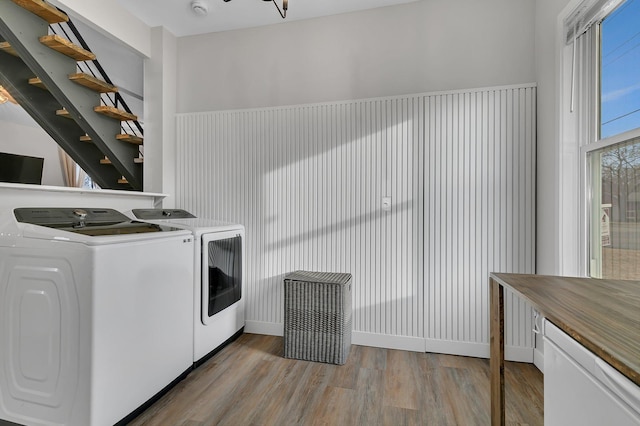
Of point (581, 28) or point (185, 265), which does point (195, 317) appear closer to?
point (185, 265)

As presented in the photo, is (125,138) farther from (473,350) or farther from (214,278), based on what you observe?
(473,350)

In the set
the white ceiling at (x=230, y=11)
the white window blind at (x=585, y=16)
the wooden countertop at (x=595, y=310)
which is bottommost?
the wooden countertop at (x=595, y=310)

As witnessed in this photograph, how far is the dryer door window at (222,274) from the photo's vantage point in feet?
6.97

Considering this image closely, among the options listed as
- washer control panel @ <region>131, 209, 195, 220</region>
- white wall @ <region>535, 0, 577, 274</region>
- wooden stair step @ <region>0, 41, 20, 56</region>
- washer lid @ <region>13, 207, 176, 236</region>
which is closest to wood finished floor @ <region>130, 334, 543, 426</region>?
white wall @ <region>535, 0, 577, 274</region>

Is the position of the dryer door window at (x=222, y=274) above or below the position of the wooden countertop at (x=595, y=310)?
below

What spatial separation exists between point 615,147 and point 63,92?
12.0 feet

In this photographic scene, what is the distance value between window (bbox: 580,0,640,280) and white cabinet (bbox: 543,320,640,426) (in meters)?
0.93

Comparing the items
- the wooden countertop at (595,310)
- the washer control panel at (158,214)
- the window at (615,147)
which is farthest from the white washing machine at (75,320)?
the window at (615,147)

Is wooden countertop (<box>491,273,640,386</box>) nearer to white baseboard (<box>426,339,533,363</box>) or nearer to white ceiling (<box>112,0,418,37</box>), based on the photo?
white baseboard (<box>426,339,533,363</box>)

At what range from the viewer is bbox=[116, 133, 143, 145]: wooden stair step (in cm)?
290

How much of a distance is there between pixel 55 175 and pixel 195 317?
2.52m

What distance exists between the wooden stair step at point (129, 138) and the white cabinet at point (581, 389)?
334 centimetres

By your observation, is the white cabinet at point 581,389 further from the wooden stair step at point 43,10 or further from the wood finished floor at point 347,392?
the wooden stair step at point 43,10

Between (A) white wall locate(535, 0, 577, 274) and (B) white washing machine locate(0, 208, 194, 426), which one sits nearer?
(B) white washing machine locate(0, 208, 194, 426)
